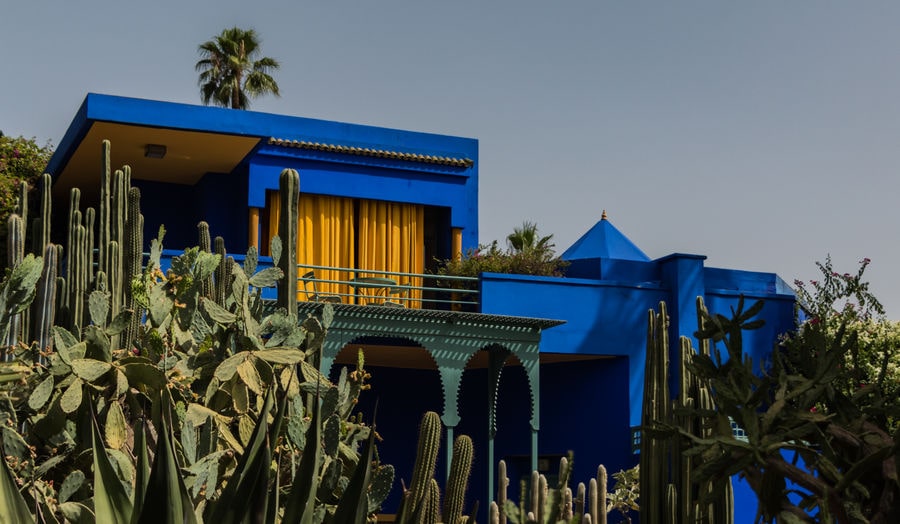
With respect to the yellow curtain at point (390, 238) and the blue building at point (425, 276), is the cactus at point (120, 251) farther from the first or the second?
the yellow curtain at point (390, 238)

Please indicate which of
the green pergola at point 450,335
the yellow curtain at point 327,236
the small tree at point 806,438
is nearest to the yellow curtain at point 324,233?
the yellow curtain at point 327,236

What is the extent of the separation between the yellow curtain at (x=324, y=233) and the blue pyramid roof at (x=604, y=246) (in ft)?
12.8

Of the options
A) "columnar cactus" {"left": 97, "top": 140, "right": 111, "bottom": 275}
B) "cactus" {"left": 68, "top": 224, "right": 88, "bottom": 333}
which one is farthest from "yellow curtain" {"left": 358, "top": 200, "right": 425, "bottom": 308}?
"cactus" {"left": 68, "top": 224, "right": 88, "bottom": 333}

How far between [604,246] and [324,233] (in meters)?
4.91

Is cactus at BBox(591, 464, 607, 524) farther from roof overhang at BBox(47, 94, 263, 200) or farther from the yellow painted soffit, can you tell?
the yellow painted soffit

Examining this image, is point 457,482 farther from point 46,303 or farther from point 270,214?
point 270,214

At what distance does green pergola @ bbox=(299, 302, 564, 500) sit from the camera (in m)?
16.3

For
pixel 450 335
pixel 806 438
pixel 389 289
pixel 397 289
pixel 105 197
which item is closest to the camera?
pixel 806 438

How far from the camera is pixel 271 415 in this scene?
478 cm

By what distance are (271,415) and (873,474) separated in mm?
3540

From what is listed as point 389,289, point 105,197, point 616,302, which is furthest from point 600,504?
point 389,289

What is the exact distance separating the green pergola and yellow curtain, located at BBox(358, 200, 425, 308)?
7.82 ft

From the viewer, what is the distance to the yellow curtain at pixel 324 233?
1933cm

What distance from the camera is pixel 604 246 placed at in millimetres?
20109
